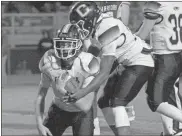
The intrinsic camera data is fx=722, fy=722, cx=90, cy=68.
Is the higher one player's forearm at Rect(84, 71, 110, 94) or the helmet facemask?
the helmet facemask

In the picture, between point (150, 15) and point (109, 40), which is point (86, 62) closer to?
point (109, 40)

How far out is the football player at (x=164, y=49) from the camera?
6.74 m

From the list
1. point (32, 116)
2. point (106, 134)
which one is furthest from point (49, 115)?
point (32, 116)

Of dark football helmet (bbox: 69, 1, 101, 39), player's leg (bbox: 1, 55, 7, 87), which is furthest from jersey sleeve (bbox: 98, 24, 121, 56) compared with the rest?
player's leg (bbox: 1, 55, 7, 87)

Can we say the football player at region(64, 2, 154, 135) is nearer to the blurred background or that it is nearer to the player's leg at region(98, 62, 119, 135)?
the player's leg at region(98, 62, 119, 135)

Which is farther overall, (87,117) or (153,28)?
(153,28)

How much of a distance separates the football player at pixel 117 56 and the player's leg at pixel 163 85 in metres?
0.31

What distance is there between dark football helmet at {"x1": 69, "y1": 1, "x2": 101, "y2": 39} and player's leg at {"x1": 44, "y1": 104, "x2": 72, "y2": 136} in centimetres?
73

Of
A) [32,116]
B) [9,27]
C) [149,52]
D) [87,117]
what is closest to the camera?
[87,117]

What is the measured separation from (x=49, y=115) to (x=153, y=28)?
1.74 meters

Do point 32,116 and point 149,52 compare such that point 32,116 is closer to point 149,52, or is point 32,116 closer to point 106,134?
point 106,134

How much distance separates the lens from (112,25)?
20.0ft

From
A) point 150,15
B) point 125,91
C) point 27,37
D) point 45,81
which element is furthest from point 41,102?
point 27,37

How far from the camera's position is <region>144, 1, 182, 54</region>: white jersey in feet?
22.7
